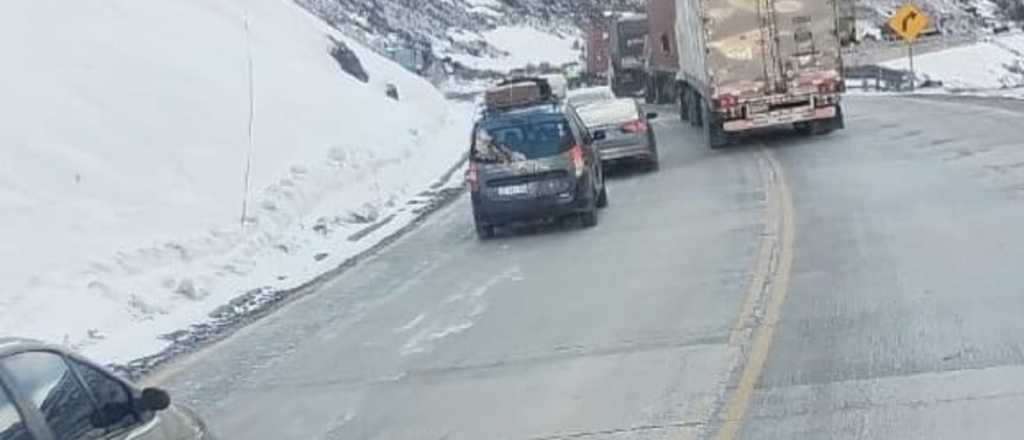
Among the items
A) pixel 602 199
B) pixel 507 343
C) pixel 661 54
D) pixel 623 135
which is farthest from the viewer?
pixel 661 54

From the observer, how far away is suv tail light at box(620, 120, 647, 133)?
28.2 metres

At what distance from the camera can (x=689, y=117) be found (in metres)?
40.9

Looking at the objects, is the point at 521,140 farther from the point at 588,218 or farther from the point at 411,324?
the point at 411,324

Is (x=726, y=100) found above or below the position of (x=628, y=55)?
above

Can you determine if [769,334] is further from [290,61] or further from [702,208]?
[290,61]

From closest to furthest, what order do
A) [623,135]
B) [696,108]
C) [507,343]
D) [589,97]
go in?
[507,343]
[623,135]
[589,97]
[696,108]

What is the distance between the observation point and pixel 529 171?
830 inches

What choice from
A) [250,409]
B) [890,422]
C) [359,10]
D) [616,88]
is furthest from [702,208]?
[359,10]

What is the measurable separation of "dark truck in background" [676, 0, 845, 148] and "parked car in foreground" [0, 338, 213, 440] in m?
24.7

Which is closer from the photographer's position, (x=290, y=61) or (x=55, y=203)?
(x=55, y=203)

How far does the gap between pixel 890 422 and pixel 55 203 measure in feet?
46.6

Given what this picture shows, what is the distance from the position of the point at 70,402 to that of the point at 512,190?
15.1 meters

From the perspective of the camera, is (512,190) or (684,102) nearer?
(512,190)

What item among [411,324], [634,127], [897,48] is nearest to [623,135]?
[634,127]
